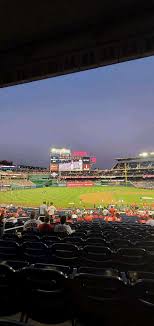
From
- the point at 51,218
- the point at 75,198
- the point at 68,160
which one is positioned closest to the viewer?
the point at 51,218

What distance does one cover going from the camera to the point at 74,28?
20.0ft

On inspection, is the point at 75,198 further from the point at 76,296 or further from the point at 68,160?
the point at 68,160

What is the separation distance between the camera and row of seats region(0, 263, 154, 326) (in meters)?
2.80

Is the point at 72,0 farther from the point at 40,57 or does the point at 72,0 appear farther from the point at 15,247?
the point at 15,247

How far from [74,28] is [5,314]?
17.5 feet

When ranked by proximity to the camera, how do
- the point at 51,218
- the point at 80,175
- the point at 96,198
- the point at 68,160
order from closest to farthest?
1. the point at 51,218
2. the point at 96,198
3. the point at 80,175
4. the point at 68,160

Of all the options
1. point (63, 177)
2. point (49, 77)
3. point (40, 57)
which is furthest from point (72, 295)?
point (63, 177)

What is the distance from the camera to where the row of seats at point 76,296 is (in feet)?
9.20

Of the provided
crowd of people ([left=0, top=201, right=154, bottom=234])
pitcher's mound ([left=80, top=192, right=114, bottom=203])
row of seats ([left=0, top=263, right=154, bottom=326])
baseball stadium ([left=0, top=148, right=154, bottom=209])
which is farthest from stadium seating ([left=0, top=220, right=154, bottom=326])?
baseball stadium ([left=0, top=148, right=154, bottom=209])

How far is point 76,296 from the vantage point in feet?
9.96

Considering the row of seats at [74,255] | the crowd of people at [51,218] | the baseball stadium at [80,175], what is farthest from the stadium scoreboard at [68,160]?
the row of seats at [74,255]

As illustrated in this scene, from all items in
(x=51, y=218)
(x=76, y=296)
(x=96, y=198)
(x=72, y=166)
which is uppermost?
(x=72, y=166)

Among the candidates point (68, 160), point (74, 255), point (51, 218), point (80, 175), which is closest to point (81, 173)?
point (80, 175)

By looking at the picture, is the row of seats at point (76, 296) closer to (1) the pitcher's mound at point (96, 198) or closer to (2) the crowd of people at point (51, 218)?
(2) the crowd of people at point (51, 218)
